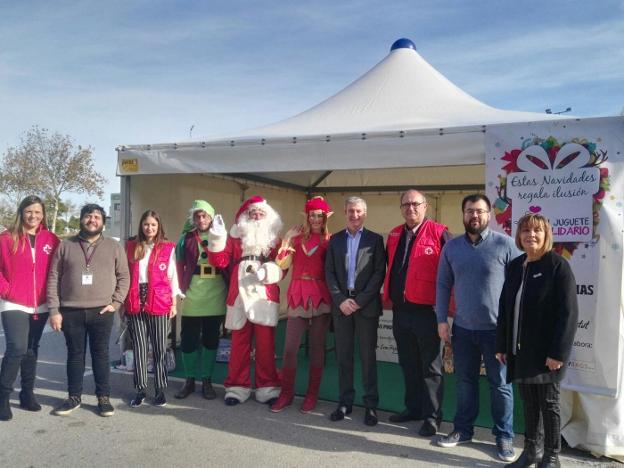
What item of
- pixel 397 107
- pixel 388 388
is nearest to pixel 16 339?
pixel 388 388

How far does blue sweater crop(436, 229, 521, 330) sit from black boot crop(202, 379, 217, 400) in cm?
216

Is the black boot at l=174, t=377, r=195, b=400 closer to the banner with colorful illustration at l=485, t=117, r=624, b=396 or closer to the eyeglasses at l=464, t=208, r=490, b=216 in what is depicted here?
the eyeglasses at l=464, t=208, r=490, b=216

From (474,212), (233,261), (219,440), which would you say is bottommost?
(219,440)

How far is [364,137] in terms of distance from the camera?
4.15m

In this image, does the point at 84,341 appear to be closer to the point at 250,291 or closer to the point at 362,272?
the point at 250,291

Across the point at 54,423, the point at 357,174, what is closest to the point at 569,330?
the point at 54,423

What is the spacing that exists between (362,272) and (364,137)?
3.53 feet

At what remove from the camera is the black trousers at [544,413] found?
2988 millimetres

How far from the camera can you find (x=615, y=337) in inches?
130

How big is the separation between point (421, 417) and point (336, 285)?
3.87 feet

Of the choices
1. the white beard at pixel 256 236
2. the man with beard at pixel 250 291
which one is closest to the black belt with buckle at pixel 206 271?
Answer: the man with beard at pixel 250 291

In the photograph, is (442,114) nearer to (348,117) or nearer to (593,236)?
(348,117)

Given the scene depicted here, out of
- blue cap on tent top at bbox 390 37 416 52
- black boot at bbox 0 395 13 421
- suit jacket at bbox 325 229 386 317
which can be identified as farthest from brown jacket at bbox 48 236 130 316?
blue cap on tent top at bbox 390 37 416 52

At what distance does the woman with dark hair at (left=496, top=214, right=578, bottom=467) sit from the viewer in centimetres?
283
